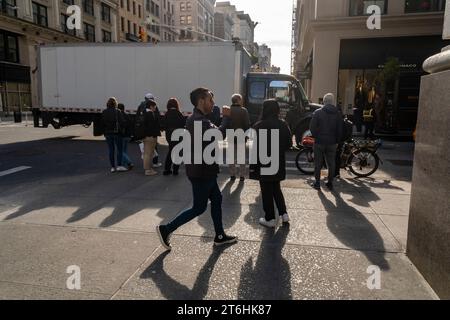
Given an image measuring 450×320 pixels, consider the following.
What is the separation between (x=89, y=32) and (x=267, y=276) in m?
50.5

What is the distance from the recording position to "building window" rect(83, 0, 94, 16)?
45531 millimetres

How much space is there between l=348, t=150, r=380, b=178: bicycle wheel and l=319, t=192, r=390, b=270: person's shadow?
8.72ft

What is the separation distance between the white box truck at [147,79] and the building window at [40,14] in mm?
27061

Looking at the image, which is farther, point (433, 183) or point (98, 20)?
point (98, 20)

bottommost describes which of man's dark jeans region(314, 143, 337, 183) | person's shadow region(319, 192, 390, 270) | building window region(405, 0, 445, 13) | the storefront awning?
person's shadow region(319, 192, 390, 270)

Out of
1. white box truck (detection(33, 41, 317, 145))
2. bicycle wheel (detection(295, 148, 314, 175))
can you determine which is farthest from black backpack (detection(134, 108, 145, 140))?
white box truck (detection(33, 41, 317, 145))

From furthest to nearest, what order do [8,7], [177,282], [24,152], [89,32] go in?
[89,32] < [8,7] < [24,152] < [177,282]

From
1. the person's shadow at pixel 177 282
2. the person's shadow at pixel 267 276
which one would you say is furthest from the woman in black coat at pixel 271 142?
the person's shadow at pixel 177 282

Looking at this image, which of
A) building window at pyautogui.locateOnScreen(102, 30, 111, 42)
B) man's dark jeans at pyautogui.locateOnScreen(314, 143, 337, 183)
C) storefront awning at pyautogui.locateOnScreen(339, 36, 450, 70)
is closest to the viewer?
man's dark jeans at pyautogui.locateOnScreen(314, 143, 337, 183)

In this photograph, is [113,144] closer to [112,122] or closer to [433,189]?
[112,122]

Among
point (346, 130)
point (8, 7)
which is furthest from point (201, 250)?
point (8, 7)

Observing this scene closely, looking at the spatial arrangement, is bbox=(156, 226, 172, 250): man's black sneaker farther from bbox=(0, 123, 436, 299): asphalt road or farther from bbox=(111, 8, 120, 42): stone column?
bbox=(111, 8, 120, 42): stone column

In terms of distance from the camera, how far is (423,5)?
19.7m
